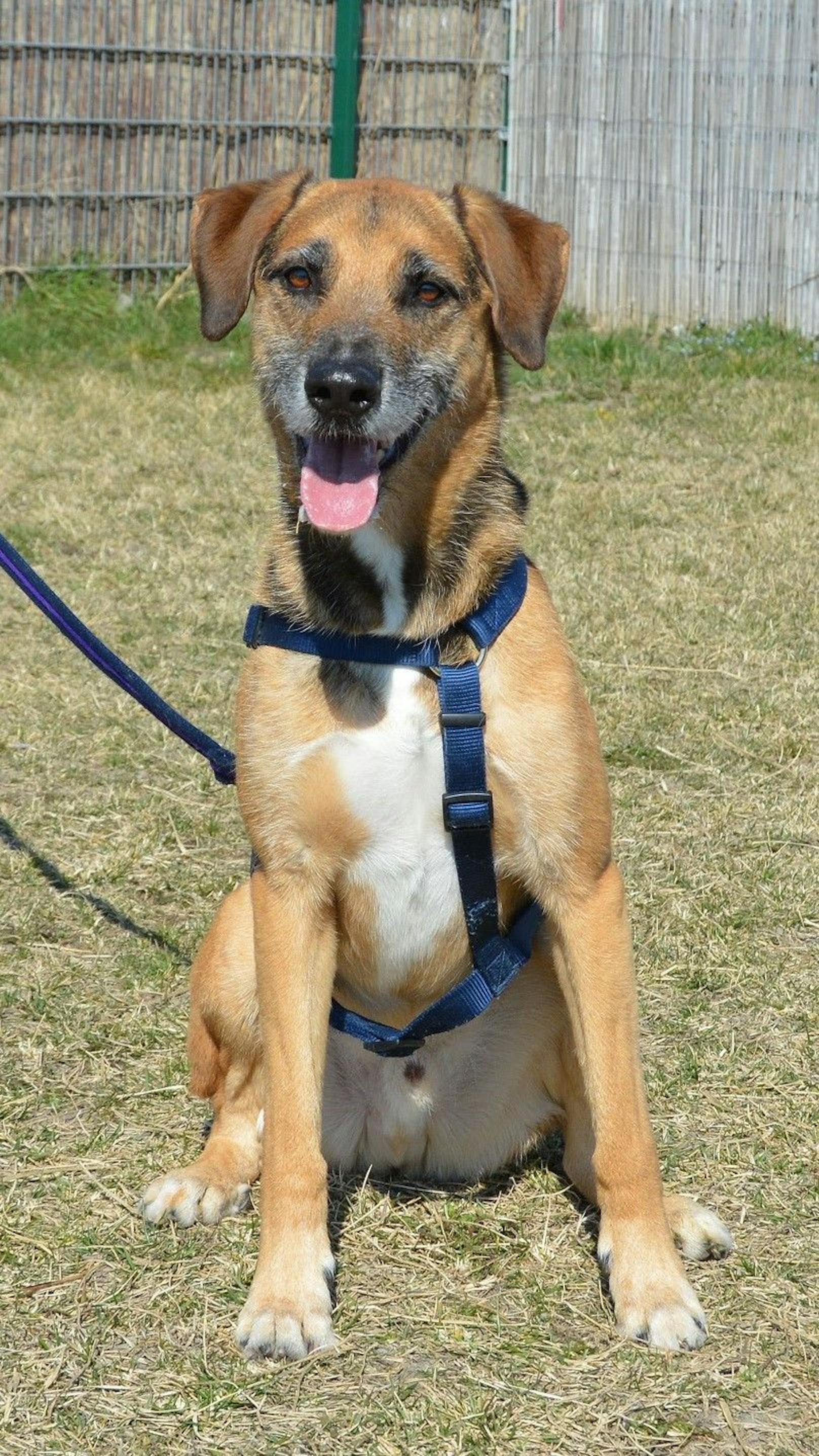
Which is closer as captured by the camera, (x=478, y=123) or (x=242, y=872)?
(x=242, y=872)

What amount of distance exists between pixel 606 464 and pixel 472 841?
5.83 metres

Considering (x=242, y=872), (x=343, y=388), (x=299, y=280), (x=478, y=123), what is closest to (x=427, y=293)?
(x=299, y=280)

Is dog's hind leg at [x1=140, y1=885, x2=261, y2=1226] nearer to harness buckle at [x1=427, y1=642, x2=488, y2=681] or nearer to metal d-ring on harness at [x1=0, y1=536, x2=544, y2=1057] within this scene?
metal d-ring on harness at [x1=0, y1=536, x2=544, y2=1057]

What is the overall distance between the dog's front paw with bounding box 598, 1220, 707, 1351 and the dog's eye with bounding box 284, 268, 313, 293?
69.4 inches

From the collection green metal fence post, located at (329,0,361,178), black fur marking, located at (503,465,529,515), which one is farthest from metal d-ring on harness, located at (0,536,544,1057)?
green metal fence post, located at (329,0,361,178)

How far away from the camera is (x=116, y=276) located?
35.9ft

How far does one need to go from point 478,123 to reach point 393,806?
950cm

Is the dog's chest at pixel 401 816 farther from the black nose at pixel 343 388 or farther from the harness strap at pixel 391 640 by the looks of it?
the black nose at pixel 343 388

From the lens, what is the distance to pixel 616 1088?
9.17ft

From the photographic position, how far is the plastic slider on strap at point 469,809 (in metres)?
2.78

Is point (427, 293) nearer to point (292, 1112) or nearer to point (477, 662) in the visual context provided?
point (477, 662)

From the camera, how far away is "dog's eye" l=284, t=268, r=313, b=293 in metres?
3.03

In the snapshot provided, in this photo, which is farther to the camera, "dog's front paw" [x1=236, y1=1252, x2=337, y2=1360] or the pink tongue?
the pink tongue

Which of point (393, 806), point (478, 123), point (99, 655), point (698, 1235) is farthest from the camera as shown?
point (478, 123)
